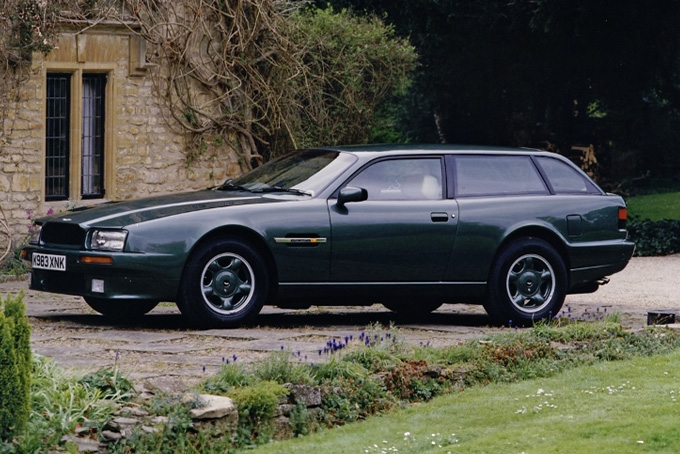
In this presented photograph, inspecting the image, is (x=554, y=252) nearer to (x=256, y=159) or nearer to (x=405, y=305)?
(x=405, y=305)

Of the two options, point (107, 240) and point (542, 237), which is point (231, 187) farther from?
point (542, 237)

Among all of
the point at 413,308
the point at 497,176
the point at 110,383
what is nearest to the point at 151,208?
the point at 413,308

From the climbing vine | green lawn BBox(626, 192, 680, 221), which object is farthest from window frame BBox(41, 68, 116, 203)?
green lawn BBox(626, 192, 680, 221)

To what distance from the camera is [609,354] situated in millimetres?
9828

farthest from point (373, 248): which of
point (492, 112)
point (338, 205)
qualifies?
point (492, 112)

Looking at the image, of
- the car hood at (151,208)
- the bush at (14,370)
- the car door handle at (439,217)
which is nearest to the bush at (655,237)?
the car door handle at (439,217)

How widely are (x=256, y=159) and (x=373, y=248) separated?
26.7ft

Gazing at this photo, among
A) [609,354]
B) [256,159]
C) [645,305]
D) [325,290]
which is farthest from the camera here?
[256,159]

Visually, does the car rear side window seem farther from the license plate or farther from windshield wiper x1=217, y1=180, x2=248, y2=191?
the license plate

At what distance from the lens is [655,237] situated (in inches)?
830

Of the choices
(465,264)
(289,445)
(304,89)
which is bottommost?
(289,445)

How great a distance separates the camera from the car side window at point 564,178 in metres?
11.9

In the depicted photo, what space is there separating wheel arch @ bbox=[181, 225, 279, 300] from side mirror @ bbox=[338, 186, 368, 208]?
2.40ft

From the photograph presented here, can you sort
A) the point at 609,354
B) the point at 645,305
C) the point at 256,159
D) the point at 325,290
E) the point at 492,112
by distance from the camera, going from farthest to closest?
the point at 492,112
the point at 256,159
the point at 645,305
the point at 325,290
the point at 609,354
